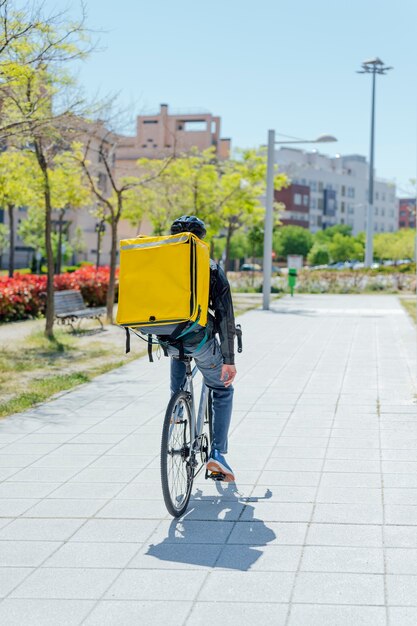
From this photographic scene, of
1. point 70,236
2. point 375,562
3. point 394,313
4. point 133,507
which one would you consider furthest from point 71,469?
point 70,236

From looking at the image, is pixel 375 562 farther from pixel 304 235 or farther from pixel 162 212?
pixel 304 235

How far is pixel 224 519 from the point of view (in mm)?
5332

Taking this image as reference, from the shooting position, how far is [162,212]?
3225 cm

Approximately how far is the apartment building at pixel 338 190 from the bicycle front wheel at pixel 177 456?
112727 mm

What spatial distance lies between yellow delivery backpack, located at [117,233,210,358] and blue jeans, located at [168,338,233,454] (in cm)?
Result: 35

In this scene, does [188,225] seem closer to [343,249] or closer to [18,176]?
[18,176]

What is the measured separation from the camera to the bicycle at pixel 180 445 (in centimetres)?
504

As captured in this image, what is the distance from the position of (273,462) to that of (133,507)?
5.07 feet

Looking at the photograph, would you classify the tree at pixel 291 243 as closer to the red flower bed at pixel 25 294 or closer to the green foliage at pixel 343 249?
the green foliage at pixel 343 249

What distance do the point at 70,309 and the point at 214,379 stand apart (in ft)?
47.1

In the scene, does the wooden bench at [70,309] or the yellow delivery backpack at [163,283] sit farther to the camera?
the wooden bench at [70,309]

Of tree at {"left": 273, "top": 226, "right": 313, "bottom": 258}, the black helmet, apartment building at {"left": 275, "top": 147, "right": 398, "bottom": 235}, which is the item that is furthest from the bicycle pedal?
apartment building at {"left": 275, "top": 147, "right": 398, "bottom": 235}

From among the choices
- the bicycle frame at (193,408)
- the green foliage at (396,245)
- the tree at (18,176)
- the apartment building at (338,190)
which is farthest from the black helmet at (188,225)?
the apartment building at (338,190)

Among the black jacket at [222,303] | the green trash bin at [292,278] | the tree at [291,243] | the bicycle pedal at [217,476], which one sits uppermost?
the tree at [291,243]
